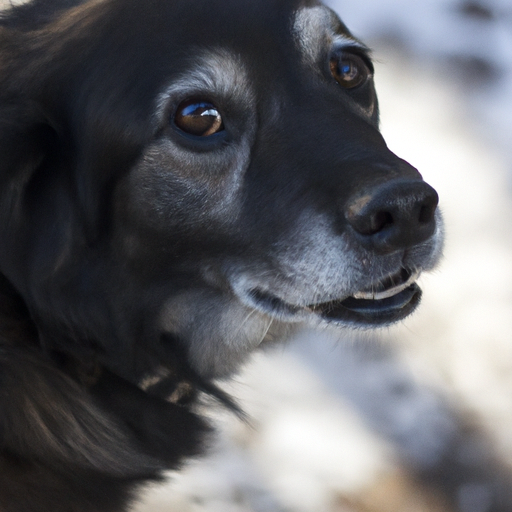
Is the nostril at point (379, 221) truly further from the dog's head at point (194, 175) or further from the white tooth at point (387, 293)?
the white tooth at point (387, 293)

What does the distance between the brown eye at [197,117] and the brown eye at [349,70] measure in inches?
16.2

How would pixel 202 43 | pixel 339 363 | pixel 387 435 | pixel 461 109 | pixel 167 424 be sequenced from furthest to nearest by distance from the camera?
pixel 461 109, pixel 339 363, pixel 387 435, pixel 167 424, pixel 202 43

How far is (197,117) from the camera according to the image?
1.78 meters

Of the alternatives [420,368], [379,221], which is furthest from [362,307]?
[420,368]

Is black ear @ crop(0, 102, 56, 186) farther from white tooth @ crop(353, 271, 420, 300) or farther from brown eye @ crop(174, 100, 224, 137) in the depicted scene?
white tooth @ crop(353, 271, 420, 300)

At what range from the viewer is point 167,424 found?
2.12 m

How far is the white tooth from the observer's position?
1894mm

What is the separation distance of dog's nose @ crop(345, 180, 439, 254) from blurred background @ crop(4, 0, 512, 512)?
2.07 feet

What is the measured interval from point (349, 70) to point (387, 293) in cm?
65

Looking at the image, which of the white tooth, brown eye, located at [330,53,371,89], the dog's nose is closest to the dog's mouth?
the white tooth

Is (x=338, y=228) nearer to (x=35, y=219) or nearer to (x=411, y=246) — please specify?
(x=411, y=246)

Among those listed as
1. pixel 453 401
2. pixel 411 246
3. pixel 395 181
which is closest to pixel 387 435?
pixel 453 401

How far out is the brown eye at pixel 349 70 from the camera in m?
2.03

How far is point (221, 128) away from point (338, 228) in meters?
0.39
